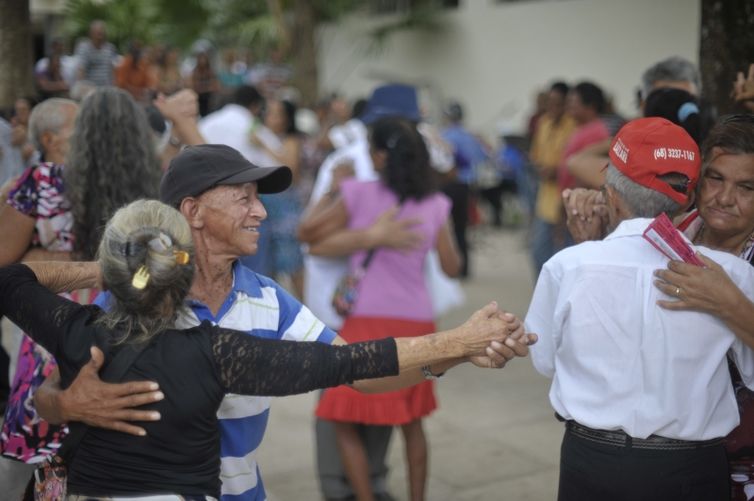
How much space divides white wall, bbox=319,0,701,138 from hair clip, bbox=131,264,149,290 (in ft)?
41.8

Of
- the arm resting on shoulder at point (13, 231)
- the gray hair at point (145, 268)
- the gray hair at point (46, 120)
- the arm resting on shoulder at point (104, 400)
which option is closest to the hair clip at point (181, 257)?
the gray hair at point (145, 268)

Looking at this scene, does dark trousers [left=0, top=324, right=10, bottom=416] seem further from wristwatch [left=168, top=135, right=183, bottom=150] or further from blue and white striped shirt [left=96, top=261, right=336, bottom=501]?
blue and white striped shirt [left=96, top=261, right=336, bottom=501]

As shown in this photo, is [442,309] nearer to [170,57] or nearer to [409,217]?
[409,217]

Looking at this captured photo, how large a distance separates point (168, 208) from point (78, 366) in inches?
17.2

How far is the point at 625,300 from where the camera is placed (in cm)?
252

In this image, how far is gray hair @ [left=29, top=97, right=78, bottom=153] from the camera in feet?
12.9

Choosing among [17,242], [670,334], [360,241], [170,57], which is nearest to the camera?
[670,334]

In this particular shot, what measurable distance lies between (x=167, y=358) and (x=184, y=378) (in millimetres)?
62

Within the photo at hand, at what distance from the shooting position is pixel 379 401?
4410 mm

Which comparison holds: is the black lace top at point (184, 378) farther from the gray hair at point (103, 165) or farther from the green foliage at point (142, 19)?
the green foliage at point (142, 19)

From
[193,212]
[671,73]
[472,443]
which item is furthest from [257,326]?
[472,443]

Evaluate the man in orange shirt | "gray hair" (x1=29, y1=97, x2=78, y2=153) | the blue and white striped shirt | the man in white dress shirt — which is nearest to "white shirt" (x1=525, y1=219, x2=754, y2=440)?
the man in white dress shirt

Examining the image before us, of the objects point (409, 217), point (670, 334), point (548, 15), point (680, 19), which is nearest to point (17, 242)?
Result: point (409, 217)

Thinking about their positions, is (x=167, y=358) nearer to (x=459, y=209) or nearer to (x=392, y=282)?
(x=392, y=282)
